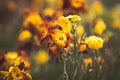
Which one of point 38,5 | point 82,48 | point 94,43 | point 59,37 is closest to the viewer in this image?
point 59,37

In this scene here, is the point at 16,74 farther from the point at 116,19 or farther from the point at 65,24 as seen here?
the point at 116,19

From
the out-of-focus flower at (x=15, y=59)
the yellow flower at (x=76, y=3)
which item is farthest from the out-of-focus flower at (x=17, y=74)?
the yellow flower at (x=76, y=3)

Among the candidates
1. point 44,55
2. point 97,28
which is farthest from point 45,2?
point 97,28

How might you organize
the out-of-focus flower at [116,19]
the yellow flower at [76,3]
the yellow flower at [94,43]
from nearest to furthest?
the yellow flower at [94,43] < the yellow flower at [76,3] < the out-of-focus flower at [116,19]

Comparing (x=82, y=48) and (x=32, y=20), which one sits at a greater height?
(x=32, y=20)

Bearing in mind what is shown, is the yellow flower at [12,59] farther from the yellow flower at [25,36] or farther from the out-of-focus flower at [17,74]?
the yellow flower at [25,36]

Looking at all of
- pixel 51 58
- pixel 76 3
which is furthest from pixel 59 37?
pixel 51 58
